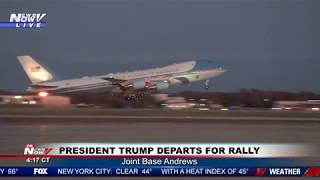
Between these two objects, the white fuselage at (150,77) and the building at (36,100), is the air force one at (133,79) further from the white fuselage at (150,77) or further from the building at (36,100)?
the building at (36,100)

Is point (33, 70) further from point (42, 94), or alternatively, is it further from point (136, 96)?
point (136, 96)

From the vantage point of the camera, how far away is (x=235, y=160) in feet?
16.4

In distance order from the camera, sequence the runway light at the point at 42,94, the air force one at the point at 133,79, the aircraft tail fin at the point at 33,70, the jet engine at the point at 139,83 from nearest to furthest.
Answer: the aircraft tail fin at the point at 33,70, the air force one at the point at 133,79, the jet engine at the point at 139,83, the runway light at the point at 42,94

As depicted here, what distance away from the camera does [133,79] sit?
267 inches

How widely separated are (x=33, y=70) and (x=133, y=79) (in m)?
1.48

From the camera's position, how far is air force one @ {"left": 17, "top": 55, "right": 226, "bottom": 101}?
21.6 feet

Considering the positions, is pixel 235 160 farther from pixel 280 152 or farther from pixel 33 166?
pixel 33 166

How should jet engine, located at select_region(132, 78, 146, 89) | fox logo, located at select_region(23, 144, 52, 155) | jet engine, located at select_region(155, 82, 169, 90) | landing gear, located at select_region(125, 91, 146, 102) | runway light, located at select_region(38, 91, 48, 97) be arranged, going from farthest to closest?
1. runway light, located at select_region(38, 91, 48, 97)
2. jet engine, located at select_region(155, 82, 169, 90)
3. landing gear, located at select_region(125, 91, 146, 102)
4. jet engine, located at select_region(132, 78, 146, 89)
5. fox logo, located at select_region(23, 144, 52, 155)

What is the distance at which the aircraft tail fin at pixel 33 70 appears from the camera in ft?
20.2

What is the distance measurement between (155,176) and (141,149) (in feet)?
1.73

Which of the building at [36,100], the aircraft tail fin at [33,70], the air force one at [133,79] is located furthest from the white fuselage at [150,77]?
the building at [36,100]

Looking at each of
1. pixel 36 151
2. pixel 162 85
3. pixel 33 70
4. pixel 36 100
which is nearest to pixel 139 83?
pixel 162 85

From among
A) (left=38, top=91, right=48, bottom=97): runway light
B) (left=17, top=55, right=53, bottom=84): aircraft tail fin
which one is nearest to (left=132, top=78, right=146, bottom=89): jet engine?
(left=17, top=55, right=53, bottom=84): aircraft tail fin

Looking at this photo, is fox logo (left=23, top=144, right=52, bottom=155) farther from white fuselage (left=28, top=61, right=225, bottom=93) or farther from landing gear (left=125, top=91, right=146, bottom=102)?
landing gear (left=125, top=91, right=146, bottom=102)
